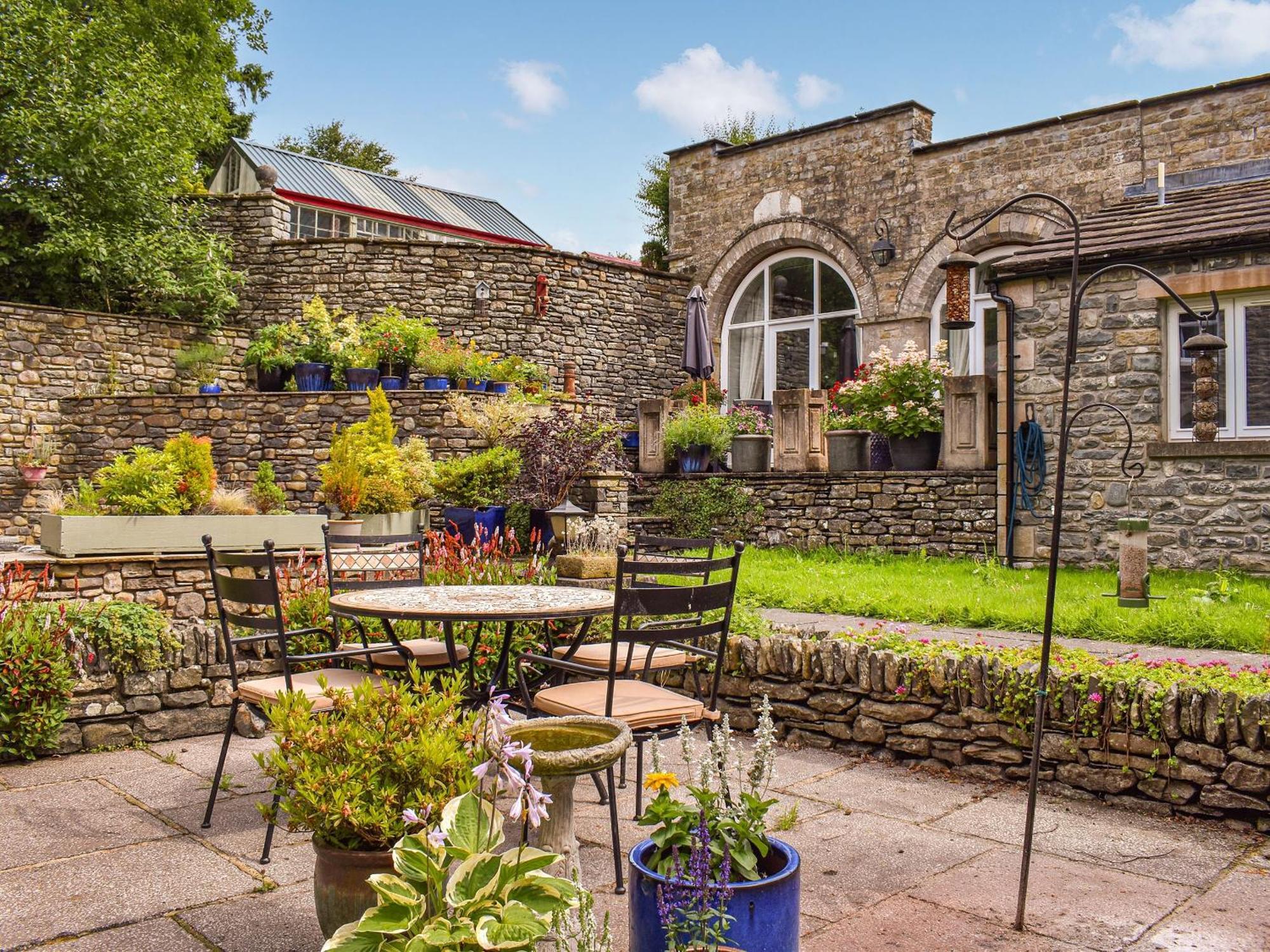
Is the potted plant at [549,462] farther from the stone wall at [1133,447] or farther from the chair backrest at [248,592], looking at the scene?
the chair backrest at [248,592]

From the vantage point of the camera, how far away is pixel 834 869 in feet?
11.0

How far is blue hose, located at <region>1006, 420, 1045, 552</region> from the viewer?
9586 millimetres

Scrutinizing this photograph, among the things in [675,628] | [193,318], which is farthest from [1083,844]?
[193,318]

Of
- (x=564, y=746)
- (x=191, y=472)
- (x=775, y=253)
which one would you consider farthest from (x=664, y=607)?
(x=775, y=253)

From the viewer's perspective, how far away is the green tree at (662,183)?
2488 centimetres

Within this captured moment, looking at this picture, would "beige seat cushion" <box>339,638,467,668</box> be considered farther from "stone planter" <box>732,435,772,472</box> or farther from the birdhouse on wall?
the birdhouse on wall

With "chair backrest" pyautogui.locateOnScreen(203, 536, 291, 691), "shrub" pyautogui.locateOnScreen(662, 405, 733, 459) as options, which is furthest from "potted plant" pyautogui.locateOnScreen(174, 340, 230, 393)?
"chair backrest" pyautogui.locateOnScreen(203, 536, 291, 691)

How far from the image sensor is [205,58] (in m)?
19.7

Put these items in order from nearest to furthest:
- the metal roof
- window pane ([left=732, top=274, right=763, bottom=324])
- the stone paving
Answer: the stone paving
window pane ([left=732, top=274, right=763, bottom=324])
the metal roof

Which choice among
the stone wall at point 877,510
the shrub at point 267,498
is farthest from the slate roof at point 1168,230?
the shrub at point 267,498

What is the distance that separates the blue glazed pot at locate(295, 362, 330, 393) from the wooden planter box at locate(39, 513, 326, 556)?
627 centimetres

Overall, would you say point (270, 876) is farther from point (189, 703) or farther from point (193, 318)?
point (193, 318)

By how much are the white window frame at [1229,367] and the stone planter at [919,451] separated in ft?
8.65

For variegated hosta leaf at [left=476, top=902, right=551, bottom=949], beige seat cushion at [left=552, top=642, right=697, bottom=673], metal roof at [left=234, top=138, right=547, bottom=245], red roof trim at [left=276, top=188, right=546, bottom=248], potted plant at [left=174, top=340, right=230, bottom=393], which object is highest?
metal roof at [left=234, top=138, right=547, bottom=245]
